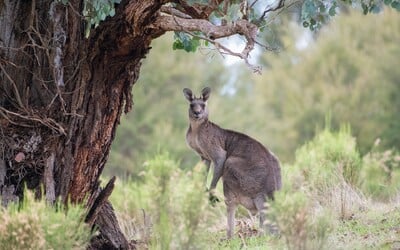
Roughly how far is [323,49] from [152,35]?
23058 millimetres

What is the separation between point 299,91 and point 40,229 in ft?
82.6

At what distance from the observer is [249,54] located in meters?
7.64

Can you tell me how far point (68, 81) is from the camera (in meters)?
8.42

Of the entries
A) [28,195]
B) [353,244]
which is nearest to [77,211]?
[28,195]

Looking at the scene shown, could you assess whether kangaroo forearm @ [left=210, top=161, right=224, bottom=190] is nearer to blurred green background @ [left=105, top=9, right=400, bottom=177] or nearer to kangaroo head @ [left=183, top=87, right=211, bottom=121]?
kangaroo head @ [left=183, top=87, right=211, bottom=121]

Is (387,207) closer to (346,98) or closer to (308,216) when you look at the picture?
(308,216)

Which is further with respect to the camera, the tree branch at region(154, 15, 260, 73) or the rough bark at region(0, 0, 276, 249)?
the rough bark at region(0, 0, 276, 249)

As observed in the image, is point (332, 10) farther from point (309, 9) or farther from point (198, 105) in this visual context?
point (198, 105)

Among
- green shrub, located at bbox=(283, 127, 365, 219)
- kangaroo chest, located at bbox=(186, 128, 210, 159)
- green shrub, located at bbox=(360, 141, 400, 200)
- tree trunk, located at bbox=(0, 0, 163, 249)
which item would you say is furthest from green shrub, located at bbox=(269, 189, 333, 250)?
green shrub, located at bbox=(360, 141, 400, 200)

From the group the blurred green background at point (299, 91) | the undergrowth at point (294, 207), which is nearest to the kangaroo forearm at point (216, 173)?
the undergrowth at point (294, 207)

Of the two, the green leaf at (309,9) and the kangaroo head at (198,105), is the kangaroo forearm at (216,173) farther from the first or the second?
the green leaf at (309,9)

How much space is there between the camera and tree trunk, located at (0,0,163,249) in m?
8.19

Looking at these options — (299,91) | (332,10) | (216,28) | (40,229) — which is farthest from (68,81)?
(299,91)

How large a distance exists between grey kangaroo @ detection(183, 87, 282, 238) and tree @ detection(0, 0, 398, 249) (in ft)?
5.56
